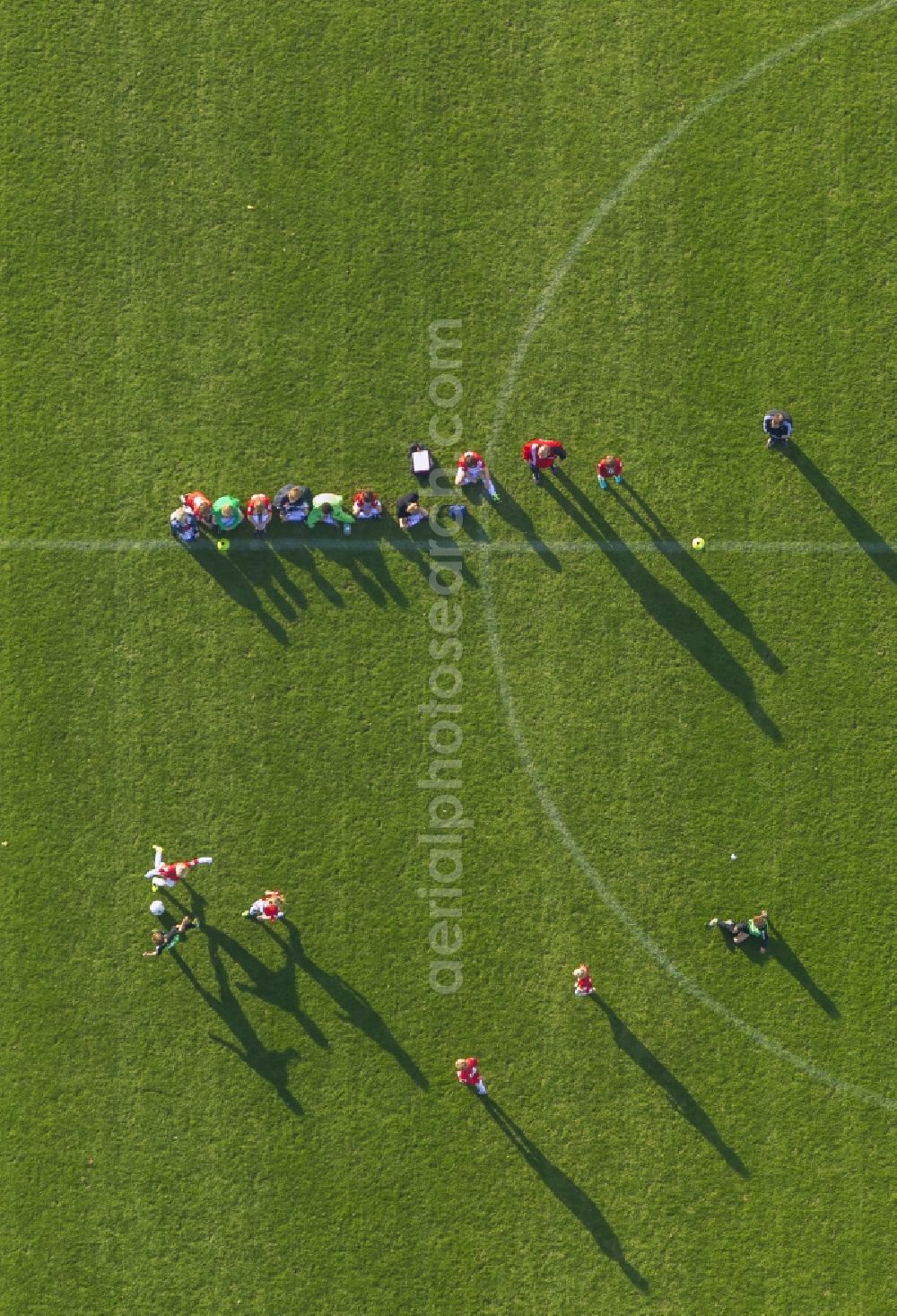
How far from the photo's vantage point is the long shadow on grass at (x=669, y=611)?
16781 millimetres

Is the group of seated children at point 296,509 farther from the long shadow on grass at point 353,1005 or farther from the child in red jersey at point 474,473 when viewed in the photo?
the long shadow on grass at point 353,1005

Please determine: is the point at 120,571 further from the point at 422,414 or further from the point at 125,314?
the point at 422,414

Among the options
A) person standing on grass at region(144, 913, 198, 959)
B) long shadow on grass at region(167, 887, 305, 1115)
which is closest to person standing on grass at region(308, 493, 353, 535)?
long shadow on grass at region(167, 887, 305, 1115)

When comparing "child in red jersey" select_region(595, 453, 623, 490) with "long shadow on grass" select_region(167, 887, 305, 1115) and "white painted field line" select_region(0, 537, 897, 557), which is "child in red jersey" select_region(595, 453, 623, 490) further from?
"long shadow on grass" select_region(167, 887, 305, 1115)

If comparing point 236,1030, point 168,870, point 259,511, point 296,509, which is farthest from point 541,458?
point 236,1030

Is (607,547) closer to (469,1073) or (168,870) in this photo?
(469,1073)

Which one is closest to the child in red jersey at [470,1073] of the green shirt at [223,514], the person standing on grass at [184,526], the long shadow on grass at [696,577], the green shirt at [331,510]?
the long shadow on grass at [696,577]

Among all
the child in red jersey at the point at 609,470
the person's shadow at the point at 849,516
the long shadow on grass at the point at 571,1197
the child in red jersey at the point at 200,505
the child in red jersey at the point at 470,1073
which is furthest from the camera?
the person's shadow at the point at 849,516

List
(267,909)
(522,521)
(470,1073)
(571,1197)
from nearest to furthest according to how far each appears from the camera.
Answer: (470,1073) → (571,1197) → (267,909) → (522,521)

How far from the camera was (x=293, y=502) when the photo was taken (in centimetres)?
1669

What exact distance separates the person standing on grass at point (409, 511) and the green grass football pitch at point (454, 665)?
49 centimetres

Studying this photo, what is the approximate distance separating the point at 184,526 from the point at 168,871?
5.56m

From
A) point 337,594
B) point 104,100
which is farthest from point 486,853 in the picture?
point 104,100

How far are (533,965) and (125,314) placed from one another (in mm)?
12594
